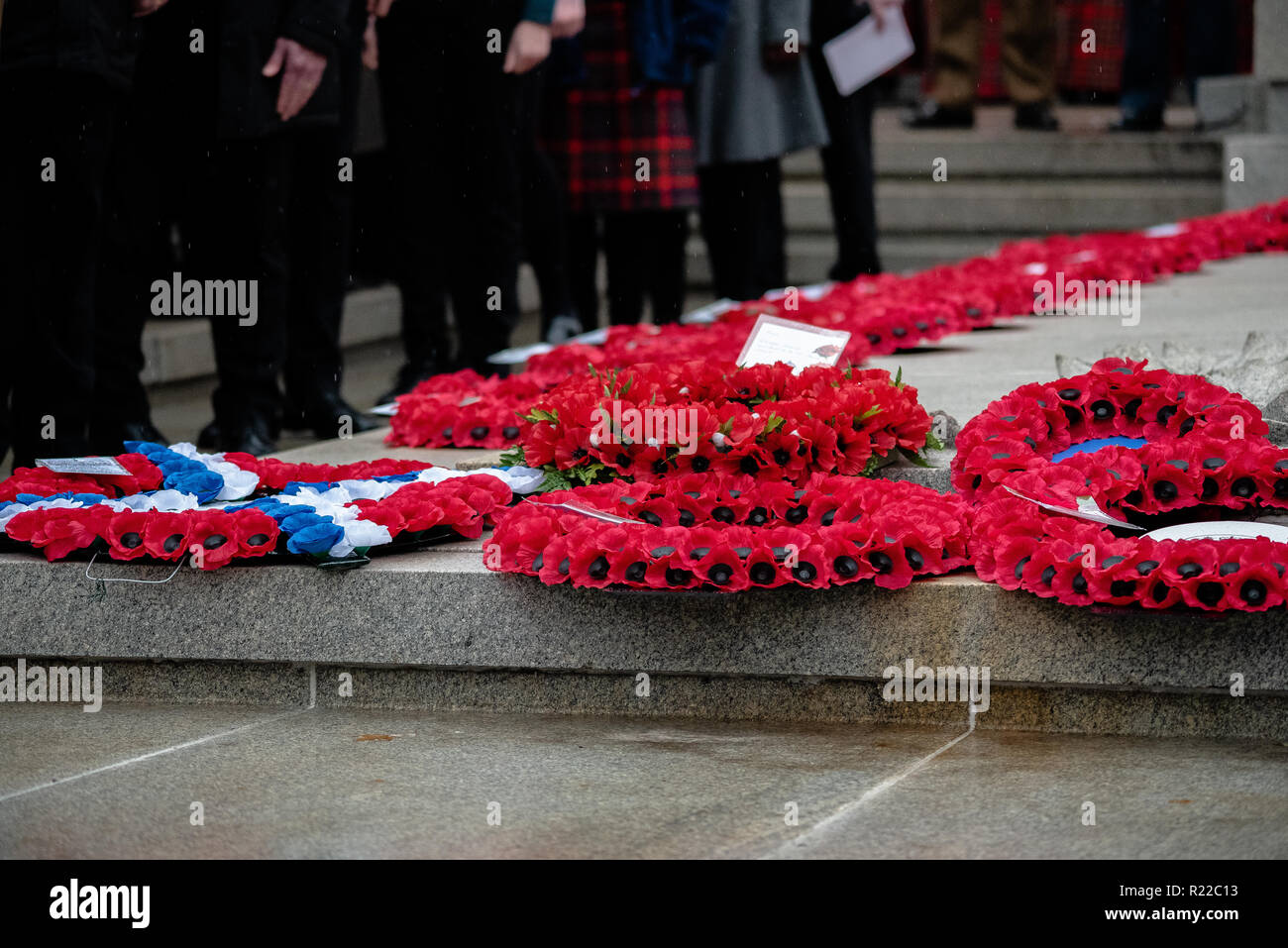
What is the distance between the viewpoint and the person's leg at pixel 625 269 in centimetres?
701

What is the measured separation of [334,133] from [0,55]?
1.30 metres

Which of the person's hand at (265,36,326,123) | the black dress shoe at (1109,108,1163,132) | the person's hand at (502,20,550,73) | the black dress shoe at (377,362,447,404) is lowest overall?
the black dress shoe at (377,362,447,404)

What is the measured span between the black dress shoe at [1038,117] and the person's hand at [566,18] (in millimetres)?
5810

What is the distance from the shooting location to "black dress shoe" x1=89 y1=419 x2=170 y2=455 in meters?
4.99

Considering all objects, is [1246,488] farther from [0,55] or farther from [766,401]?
[0,55]

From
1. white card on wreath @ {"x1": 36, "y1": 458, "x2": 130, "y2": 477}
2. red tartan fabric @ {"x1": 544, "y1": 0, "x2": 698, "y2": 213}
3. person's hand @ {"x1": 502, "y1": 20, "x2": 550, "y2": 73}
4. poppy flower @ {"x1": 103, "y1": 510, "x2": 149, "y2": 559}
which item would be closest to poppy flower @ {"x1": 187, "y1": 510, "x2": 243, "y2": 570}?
poppy flower @ {"x1": 103, "y1": 510, "x2": 149, "y2": 559}

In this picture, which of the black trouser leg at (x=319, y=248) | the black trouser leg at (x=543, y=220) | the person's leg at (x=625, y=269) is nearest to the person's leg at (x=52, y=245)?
the black trouser leg at (x=319, y=248)

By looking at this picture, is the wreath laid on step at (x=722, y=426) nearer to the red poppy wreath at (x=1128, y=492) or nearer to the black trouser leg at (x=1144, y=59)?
the red poppy wreath at (x=1128, y=492)

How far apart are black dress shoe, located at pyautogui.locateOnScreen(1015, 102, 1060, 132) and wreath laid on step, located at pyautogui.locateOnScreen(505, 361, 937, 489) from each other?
7447mm

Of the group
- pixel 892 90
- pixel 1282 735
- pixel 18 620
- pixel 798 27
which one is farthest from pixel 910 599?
pixel 892 90

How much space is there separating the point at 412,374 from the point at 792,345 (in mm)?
1667

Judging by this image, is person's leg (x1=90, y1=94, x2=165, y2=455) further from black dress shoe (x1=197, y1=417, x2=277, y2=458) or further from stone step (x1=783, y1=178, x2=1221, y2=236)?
stone step (x1=783, y1=178, x2=1221, y2=236)

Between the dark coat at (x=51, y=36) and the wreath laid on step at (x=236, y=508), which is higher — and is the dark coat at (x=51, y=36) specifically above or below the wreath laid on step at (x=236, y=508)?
above

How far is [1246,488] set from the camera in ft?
11.4
